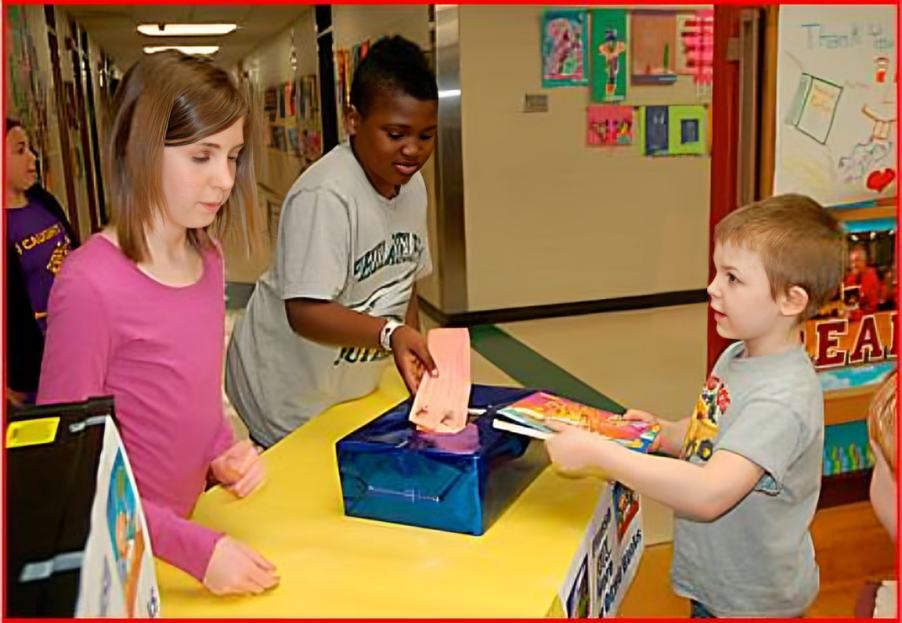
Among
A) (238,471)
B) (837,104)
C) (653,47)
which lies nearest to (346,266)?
(238,471)

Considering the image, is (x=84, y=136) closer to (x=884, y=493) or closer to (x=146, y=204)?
(x=146, y=204)

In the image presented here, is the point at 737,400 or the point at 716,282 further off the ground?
the point at 716,282

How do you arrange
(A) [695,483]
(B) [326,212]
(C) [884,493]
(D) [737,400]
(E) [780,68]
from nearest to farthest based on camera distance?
(C) [884,493] → (A) [695,483] → (D) [737,400] → (B) [326,212] → (E) [780,68]

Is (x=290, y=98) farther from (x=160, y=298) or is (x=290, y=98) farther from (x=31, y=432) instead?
(x=31, y=432)

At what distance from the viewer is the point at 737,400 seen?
128cm

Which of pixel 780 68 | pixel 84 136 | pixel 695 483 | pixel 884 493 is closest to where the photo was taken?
pixel 884 493

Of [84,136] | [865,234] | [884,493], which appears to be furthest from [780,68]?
[84,136]

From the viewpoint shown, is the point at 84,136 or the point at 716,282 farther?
the point at 84,136

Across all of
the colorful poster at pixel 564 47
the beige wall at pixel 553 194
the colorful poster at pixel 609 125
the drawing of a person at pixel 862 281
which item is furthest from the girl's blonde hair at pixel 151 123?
the colorful poster at pixel 609 125

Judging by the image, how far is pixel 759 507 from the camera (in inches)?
51.4

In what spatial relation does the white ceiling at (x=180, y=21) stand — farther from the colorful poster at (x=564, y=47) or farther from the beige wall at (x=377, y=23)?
the colorful poster at (x=564, y=47)

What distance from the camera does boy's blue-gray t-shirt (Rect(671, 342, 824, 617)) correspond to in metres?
1.23

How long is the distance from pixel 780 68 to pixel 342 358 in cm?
137

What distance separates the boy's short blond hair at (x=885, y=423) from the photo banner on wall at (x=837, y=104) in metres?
1.31
